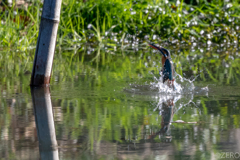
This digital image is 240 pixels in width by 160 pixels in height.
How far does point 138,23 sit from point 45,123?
6.93m

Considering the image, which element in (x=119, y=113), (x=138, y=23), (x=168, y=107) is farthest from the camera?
(x=138, y=23)

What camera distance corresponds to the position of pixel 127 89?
4.64 metres

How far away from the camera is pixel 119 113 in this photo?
3504 millimetres

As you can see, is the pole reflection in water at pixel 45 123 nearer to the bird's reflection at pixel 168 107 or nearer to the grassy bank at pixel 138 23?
the bird's reflection at pixel 168 107

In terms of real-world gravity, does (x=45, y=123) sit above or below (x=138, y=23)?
below

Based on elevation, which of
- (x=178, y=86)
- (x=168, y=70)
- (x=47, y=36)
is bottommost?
(x=178, y=86)

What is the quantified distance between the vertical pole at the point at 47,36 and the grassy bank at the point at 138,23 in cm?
455

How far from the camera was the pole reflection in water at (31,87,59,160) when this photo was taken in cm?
249

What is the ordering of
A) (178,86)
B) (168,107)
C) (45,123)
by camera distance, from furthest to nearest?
1. (178,86)
2. (168,107)
3. (45,123)

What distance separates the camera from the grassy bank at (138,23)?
9328mm

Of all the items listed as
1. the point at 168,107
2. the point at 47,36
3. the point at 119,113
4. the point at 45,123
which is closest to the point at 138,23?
the point at 47,36

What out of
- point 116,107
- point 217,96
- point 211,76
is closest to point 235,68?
point 211,76

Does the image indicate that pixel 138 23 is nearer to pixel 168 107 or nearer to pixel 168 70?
pixel 168 70

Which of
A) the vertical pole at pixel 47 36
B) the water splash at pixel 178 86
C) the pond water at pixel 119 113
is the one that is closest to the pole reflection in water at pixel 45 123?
the pond water at pixel 119 113
